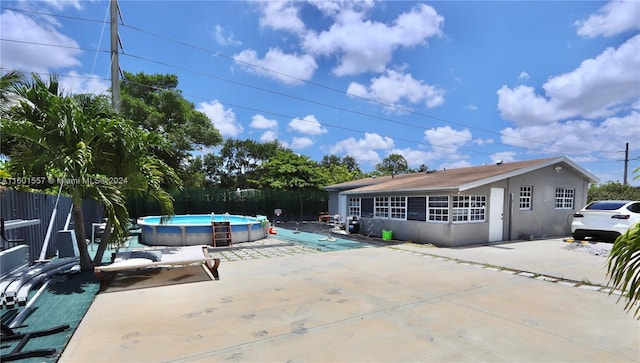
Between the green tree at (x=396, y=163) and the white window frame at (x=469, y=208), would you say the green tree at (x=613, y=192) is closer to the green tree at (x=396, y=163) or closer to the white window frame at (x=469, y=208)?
the white window frame at (x=469, y=208)

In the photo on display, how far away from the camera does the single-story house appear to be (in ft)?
39.4

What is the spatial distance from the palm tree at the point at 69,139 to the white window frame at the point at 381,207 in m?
10.3

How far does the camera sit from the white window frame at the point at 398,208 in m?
13.7

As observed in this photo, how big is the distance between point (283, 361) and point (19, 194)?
268 inches

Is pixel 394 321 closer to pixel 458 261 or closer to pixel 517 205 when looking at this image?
pixel 458 261

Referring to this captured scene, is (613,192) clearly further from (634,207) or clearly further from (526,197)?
(526,197)

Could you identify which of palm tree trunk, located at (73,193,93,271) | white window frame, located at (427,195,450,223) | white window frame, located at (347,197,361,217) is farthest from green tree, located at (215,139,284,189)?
palm tree trunk, located at (73,193,93,271)

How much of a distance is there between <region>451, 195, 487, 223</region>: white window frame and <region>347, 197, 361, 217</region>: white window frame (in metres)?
5.55

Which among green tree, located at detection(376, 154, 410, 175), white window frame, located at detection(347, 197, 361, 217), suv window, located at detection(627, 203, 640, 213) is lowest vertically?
white window frame, located at detection(347, 197, 361, 217)

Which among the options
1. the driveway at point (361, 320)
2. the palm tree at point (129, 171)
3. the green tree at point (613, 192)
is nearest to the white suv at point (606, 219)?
the driveway at point (361, 320)

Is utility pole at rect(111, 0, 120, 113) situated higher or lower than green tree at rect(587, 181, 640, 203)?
higher

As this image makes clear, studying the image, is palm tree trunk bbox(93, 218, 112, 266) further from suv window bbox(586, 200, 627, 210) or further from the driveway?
suv window bbox(586, 200, 627, 210)

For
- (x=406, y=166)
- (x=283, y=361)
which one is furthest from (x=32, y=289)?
(x=406, y=166)

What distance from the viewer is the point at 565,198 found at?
50.7 feet
